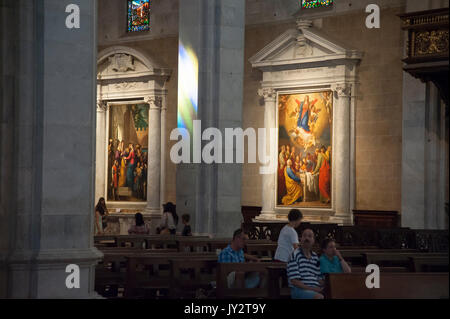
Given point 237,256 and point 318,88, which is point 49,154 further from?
point 318,88

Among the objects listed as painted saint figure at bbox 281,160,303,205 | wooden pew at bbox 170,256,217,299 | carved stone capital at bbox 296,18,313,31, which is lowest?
wooden pew at bbox 170,256,217,299

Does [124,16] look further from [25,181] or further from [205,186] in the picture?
[25,181]

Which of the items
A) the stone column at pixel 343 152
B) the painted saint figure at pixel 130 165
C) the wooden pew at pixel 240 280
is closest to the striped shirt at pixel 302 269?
the wooden pew at pixel 240 280

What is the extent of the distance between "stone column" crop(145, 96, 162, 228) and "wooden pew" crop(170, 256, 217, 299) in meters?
16.0

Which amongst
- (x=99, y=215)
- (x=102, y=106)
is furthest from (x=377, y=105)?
(x=102, y=106)

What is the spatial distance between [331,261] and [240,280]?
4.22ft

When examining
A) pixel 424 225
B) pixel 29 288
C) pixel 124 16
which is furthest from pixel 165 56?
pixel 29 288

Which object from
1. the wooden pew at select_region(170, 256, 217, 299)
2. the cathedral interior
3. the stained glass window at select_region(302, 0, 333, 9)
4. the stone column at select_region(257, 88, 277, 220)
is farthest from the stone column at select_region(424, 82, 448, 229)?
the wooden pew at select_region(170, 256, 217, 299)

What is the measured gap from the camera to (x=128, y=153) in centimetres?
2861

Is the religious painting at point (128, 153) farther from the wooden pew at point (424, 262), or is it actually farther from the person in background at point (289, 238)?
the wooden pew at point (424, 262)

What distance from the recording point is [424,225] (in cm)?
2072

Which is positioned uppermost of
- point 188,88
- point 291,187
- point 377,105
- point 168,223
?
point 377,105

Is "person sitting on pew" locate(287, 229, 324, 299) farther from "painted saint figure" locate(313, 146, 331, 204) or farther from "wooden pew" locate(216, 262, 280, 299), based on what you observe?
"painted saint figure" locate(313, 146, 331, 204)

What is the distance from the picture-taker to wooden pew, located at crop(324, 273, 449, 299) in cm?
858
